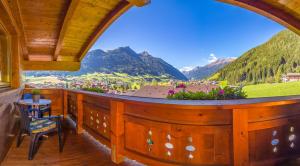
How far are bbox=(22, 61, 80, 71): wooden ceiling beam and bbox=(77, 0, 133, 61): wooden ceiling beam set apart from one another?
33.7 inches

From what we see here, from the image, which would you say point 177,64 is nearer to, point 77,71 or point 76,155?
point 76,155

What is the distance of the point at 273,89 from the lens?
3.31 m

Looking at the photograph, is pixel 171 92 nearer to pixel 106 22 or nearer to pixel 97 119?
pixel 97 119

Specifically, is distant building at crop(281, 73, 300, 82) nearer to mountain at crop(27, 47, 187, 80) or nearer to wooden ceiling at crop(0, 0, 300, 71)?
wooden ceiling at crop(0, 0, 300, 71)

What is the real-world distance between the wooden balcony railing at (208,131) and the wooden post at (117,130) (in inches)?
0.5

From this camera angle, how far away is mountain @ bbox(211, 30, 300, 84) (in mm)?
3480

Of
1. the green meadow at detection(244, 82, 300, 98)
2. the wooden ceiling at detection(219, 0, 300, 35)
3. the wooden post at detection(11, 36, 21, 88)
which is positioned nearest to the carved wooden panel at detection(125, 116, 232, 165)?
the green meadow at detection(244, 82, 300, 98)

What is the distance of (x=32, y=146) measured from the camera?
309 centimetres

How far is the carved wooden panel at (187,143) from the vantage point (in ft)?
7.25

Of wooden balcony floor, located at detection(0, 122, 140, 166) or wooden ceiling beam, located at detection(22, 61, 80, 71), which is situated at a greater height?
wooden ceiling beam, located at detection(22, 61, 80, 71)

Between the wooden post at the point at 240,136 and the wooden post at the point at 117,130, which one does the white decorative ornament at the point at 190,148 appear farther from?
the wooden post at the point at 117,130

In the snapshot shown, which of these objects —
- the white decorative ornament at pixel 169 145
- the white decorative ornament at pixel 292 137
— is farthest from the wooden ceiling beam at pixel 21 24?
the white decorative ornament at pixel 292 137

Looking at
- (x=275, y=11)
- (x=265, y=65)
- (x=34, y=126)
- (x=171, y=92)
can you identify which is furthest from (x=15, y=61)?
(x=275, y=11)

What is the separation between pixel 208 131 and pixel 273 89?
1.80 meters
